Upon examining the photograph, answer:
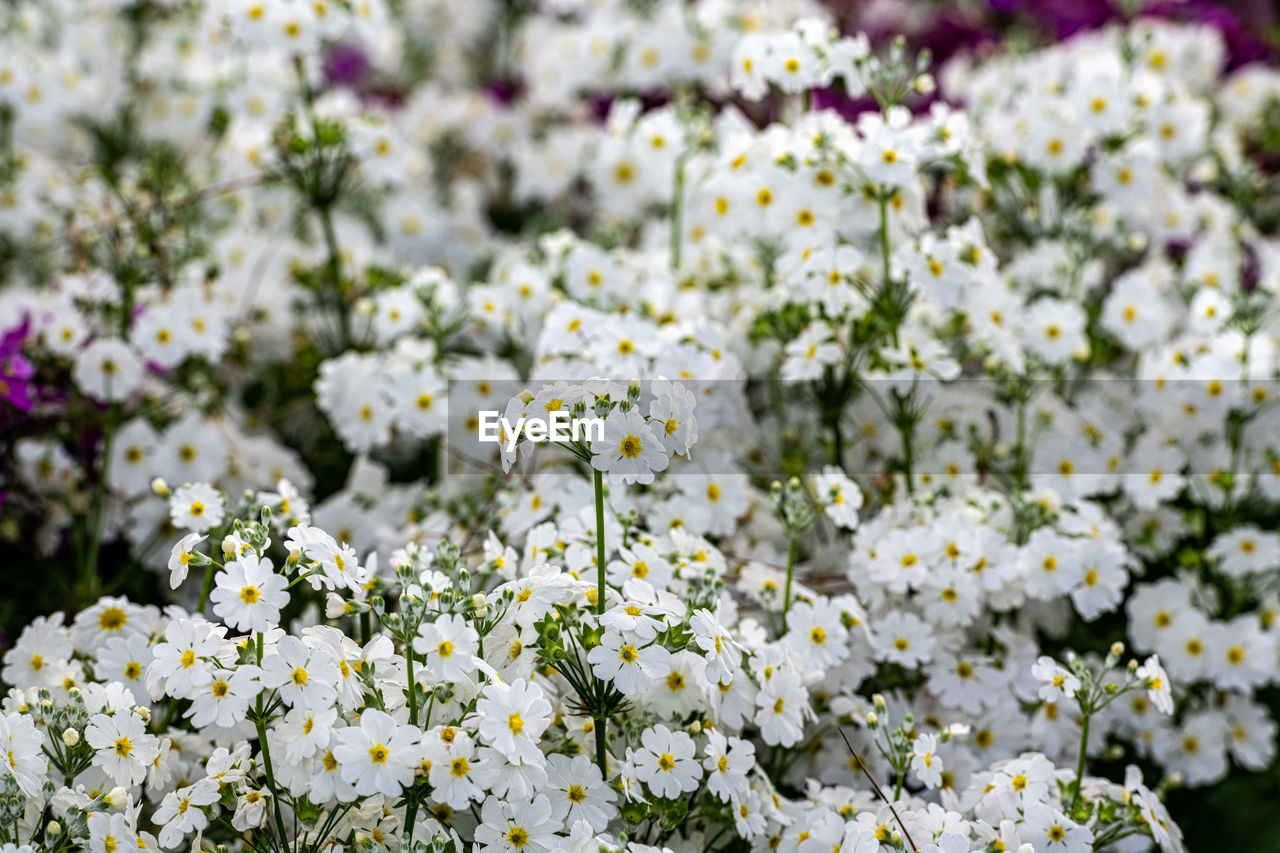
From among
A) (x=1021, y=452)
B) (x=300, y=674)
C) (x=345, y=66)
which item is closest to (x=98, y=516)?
(x=300, y=674)

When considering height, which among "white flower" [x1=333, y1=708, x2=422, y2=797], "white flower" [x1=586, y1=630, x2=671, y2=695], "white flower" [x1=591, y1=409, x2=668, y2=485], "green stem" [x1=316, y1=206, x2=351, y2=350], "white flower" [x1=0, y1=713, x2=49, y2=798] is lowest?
"white flower" [x1=0, y1=713, x2=49, y2=798]

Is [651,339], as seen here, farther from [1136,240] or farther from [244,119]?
[244,119]

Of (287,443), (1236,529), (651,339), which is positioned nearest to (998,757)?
(1236,529)

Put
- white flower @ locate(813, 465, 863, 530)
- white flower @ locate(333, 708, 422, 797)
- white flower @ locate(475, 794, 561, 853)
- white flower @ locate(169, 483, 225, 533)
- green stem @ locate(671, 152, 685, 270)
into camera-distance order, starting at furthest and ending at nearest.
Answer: green stem @ locate(671, 152, 685, 270) < white flower @ locate(813, 465, 863, 530) < white flower @ locate(169, 483, 225, 533) < white flower @ locate(475, 794, 561, 853) < white flower @ locate(333, 708, 422, 797)

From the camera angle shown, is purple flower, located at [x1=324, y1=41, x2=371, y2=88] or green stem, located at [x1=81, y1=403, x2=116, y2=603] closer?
green stem, located at [x1=81, y1=403, x2=116, y2=603]

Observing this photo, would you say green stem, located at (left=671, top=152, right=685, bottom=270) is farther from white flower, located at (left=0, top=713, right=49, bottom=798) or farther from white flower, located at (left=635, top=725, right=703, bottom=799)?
white flower, located at (left=0, top=713, right=49, bottom=798)

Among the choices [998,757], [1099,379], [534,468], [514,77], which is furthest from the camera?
[514,77]

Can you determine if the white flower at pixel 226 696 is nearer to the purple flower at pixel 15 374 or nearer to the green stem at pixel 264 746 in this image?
the green stem at pixel 264 746

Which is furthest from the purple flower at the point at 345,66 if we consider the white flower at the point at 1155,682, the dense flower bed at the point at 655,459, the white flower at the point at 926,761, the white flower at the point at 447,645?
the white flower at the point at 1155,682

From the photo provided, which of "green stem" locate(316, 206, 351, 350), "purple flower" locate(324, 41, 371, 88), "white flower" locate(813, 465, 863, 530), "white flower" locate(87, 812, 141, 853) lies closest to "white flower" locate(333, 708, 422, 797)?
"white flower" locate(87, 812, 141, 853)
